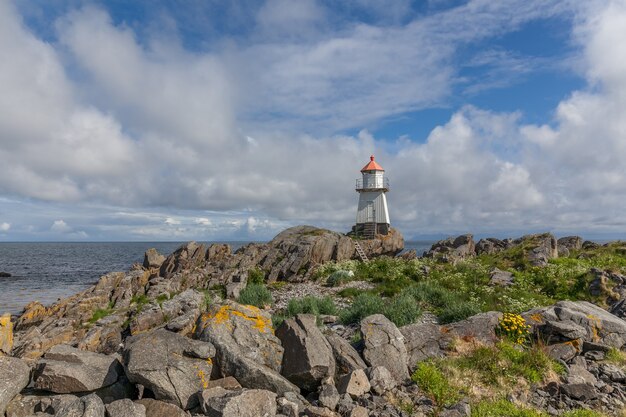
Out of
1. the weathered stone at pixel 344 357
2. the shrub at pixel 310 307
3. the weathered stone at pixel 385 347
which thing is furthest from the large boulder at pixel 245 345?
the shrub at pixel 310 307

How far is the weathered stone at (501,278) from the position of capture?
2505cm

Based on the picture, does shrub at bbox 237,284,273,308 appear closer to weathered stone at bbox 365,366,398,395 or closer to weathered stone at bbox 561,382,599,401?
weathered stone at bbox 365,366,398,395

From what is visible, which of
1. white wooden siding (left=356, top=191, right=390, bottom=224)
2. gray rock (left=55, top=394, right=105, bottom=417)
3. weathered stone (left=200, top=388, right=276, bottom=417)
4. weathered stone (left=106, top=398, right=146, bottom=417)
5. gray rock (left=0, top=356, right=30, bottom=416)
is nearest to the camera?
gray rock (left=55, top=394, right=105, bottom=417)

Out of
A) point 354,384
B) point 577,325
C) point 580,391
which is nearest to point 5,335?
point 354,384

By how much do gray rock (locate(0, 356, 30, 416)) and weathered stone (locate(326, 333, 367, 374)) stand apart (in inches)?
259

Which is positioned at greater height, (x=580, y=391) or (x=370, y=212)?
(x=370, y=212)

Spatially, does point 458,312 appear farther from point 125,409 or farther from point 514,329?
point 125,409

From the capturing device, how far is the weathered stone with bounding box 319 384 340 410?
8.46m

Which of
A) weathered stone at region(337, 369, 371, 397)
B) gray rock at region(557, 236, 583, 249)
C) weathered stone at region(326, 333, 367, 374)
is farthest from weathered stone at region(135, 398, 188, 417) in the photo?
gray rock at region(557, 236, 583, 249)

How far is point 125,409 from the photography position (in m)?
7.31

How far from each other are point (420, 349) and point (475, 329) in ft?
7.54

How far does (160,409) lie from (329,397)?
330 centimetres

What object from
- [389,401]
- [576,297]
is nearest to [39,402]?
[389,401]

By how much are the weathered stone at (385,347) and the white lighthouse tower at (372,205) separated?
46.2 m
